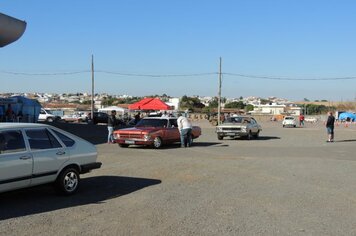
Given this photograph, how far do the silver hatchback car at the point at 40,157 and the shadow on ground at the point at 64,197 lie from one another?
292 millimetres

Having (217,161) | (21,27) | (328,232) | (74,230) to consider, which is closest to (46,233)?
(74,230)

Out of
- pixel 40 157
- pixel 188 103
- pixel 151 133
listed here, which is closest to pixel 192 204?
pixel 40 157

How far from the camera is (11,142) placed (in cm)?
812

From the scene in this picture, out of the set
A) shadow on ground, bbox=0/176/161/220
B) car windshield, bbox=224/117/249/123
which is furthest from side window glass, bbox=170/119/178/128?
shadow on ground, bbox=0/176/161/220

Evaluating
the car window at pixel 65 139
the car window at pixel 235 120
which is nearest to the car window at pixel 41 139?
the car window at pixel 65 139

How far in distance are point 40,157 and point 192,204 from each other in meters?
2.75

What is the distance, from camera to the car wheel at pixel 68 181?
29.3 feet

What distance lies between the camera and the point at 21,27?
28.3m

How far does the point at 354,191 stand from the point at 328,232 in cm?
382

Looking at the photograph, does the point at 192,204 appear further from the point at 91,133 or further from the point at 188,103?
the point at 188,103

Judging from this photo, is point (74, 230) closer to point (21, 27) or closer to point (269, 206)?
point (269, 206)

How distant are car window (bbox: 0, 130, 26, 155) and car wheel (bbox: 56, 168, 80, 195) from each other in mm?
1035

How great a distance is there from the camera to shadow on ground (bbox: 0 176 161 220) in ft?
25.8

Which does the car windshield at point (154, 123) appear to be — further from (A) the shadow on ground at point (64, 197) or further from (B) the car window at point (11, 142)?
(B) the car window at point (11, 142)
